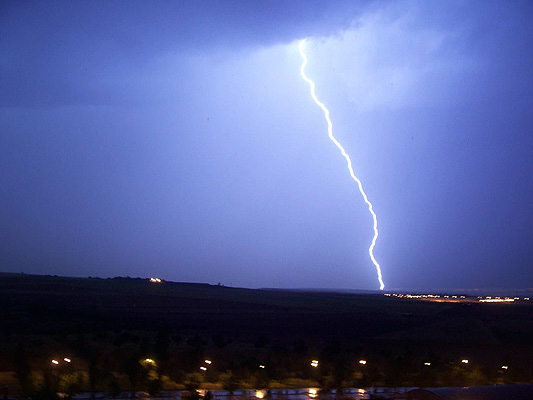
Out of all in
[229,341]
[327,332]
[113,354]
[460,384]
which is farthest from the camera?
[327,332]

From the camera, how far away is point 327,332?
38.0 meters

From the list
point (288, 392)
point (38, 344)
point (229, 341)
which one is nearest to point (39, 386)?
point (288, 392)

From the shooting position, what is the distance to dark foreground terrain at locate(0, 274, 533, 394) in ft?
61.8

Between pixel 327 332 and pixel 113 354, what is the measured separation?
18.2m

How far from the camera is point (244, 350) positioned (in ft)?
88.3

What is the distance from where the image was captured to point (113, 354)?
22562 mm

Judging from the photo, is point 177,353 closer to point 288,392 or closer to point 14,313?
point 288,392

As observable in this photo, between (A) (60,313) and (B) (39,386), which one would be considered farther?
(A) (60,313)

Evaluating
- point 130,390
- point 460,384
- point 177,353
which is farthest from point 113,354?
point 460,384

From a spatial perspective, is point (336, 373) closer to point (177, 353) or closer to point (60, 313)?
point (177, 353)

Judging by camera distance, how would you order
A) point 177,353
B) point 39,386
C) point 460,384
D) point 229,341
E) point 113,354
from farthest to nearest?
1. point 229,341
2. point 177,353
3. point 113,354
4. point 460,384
5. point 39,386

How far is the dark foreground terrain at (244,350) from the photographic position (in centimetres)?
1884

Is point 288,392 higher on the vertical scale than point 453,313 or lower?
lower

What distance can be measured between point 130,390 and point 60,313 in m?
24.5
